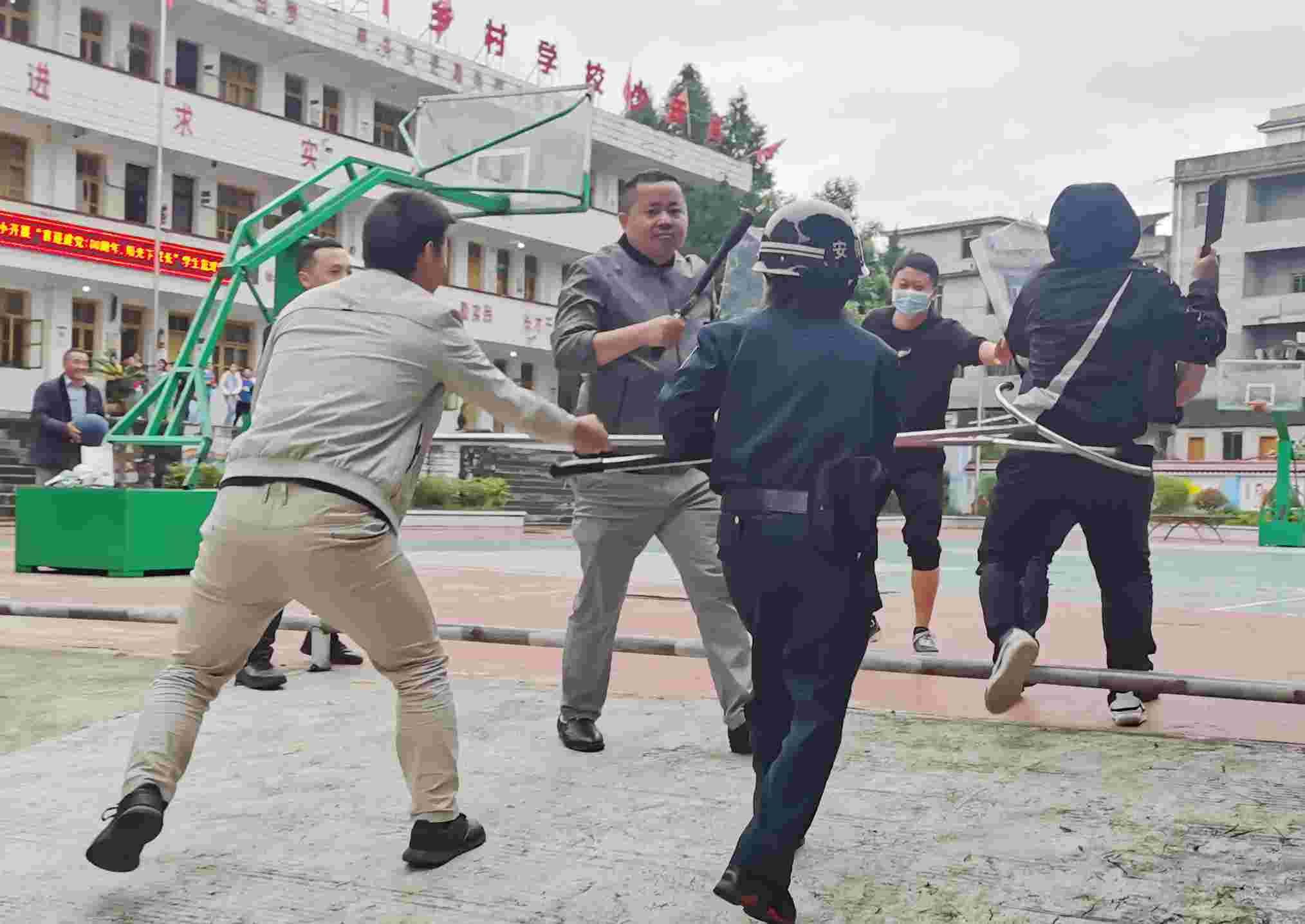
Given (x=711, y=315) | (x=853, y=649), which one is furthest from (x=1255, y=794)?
(x=711, y=315)

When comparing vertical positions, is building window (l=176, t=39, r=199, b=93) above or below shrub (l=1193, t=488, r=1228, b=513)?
above

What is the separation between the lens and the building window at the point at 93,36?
97.5ft

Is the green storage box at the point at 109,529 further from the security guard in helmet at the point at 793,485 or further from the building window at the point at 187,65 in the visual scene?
the building window at the point at 187,65

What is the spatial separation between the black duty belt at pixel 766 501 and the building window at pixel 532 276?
38.3 metres

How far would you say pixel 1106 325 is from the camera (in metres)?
4.59

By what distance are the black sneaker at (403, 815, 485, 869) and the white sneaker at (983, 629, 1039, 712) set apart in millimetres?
1835

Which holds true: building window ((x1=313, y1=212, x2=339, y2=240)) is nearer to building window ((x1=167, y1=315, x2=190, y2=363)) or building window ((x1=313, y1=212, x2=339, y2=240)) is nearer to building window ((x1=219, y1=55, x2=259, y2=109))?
building window ((x1=219, y1=55, x2=259, y2=109))

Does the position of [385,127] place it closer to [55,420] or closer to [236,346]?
[236,346]

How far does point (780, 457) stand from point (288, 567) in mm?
1151

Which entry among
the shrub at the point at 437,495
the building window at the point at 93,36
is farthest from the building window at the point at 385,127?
the shrub at the point at 437,495

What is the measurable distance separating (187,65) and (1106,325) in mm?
30993

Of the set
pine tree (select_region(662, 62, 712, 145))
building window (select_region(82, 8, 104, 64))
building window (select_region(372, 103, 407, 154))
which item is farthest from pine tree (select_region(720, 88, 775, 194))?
building window (select_region(82, 8, 104, 64))

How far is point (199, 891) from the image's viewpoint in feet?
10.4

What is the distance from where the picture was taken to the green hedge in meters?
23.7
